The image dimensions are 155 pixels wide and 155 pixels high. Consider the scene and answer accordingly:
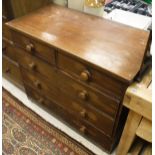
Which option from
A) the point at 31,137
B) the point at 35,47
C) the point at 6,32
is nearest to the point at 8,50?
the point at 6,32

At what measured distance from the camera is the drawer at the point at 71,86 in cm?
100

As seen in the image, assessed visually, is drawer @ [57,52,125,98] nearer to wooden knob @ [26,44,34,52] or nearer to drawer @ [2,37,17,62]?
wooden knob @ [26,44,34,52]

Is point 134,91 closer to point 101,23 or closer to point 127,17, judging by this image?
point 101,23

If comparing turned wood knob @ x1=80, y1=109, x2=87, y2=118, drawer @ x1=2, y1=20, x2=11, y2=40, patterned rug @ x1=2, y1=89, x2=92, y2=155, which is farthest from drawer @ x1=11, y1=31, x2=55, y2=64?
patterned rug @ x1=2, y1=89, x2=92, y2=155

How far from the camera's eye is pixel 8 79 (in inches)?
73.9

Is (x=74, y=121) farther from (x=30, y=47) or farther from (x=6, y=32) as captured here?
A: (x=6, y=32)

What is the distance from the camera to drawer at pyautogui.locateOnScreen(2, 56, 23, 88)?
5.36 ft

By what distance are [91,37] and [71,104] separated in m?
0.45

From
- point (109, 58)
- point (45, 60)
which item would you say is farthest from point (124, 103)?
point (45, 60)

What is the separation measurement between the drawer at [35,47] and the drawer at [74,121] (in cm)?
39

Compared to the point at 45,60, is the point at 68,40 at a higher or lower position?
higher

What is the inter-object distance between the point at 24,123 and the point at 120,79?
99cm

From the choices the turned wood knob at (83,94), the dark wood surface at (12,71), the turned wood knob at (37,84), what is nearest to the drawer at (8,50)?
the dark wood surface at (12,71)

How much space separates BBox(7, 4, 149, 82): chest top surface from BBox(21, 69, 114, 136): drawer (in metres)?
0.32
